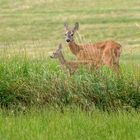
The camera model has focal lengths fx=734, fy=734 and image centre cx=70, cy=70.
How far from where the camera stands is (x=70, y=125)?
34.3 ft

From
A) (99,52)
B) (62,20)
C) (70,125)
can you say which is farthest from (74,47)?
(62,20)

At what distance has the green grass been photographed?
9.93 metres

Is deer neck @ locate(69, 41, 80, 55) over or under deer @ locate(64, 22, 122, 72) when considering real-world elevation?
under

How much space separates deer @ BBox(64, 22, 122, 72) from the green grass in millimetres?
3221

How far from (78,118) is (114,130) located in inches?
33.7

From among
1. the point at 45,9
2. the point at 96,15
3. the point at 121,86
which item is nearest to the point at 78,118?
the point at 121,86

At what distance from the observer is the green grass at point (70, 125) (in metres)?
9.93

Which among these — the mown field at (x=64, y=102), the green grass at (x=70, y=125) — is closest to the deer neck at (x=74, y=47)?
the mown field at (x=64, y=102)

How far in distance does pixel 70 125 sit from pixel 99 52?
6197 millimetres

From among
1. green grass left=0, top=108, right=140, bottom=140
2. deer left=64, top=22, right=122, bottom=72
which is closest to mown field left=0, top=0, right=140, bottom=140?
green grass left=0, top=108, right=140, bottom=140

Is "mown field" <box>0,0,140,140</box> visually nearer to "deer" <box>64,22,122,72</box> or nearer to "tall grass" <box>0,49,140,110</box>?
"tall grass" <box>0,49,140,110</box>

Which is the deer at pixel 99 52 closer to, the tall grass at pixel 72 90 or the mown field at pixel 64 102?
the mown field at pixel 64 102

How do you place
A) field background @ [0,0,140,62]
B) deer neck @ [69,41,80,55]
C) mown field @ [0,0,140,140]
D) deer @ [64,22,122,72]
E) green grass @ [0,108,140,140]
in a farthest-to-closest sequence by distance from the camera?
field background @ [0,0,140,62] < deer neck @ [69,41,80,55] < deer @ [64,22,122,72] < mown field @ [0,0,140,140] < green grass @ [0,108,140,140]

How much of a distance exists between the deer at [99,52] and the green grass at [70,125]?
3.22m
